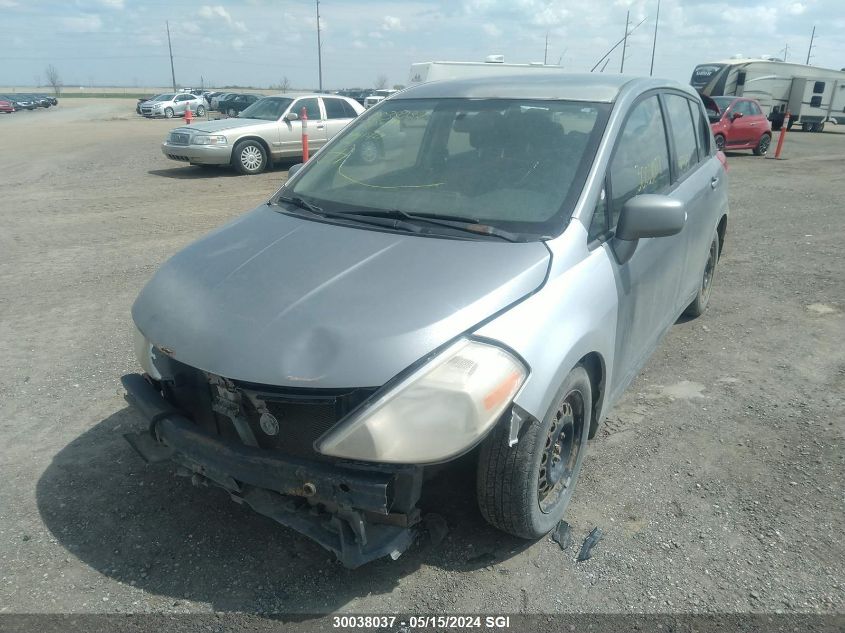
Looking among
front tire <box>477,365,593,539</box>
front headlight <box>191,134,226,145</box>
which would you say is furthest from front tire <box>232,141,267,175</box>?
front tire <box>477,365,593,539</box>

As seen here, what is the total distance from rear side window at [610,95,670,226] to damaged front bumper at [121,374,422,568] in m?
1.68

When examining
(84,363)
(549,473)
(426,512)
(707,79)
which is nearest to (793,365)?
(549,473)

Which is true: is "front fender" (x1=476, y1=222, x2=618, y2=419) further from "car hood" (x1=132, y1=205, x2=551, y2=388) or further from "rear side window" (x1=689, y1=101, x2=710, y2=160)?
"rear side window" (x1=689, y1=101, x2=710, y2=160)

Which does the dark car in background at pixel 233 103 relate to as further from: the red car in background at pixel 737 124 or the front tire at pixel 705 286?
the front tire at pixel 705 286

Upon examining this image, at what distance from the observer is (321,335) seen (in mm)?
2283

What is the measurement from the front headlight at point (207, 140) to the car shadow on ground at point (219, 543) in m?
10.5

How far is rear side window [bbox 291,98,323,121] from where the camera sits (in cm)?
1380

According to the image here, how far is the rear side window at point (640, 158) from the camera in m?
3.13

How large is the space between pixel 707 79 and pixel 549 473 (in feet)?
90.7

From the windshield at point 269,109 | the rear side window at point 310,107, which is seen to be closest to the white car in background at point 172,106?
the windshield at point 269,109

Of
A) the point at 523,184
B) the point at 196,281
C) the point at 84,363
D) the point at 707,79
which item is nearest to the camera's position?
the point at 196,281

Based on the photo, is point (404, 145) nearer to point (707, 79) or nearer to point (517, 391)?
point (517, 391)

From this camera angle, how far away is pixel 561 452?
2867mm

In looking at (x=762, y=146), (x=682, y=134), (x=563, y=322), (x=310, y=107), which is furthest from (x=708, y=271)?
(x=762, y=146)
